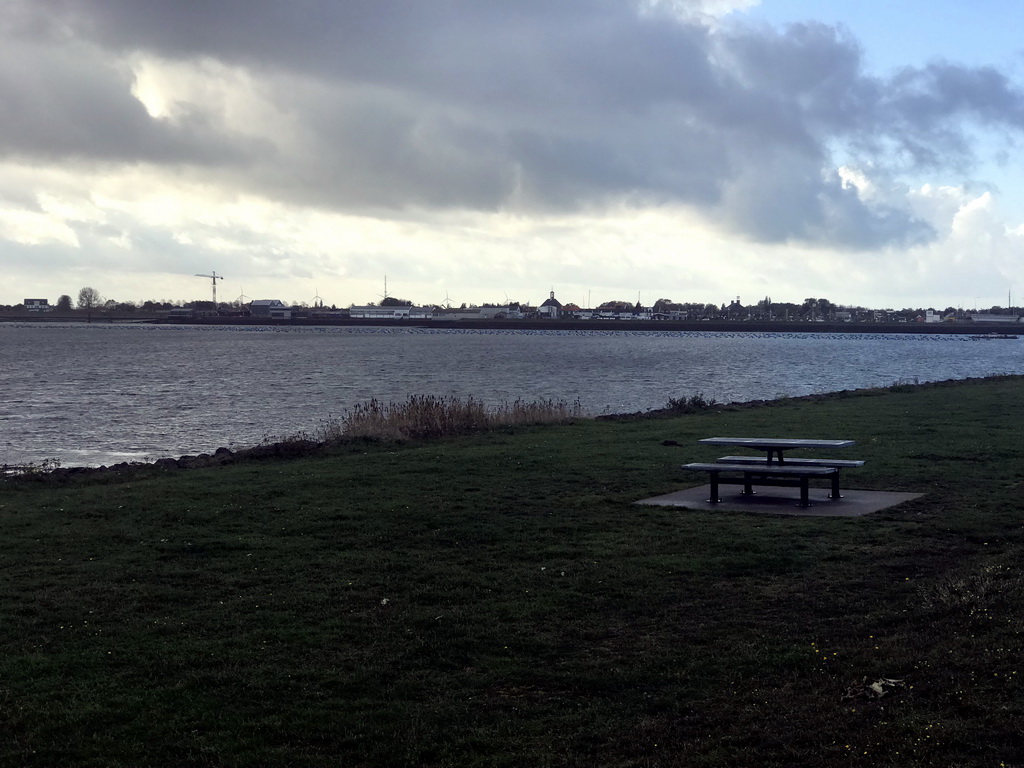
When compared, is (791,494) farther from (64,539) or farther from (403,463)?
(64,539)

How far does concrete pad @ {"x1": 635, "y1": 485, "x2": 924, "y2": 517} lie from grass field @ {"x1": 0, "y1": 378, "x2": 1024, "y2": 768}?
16.3 inches

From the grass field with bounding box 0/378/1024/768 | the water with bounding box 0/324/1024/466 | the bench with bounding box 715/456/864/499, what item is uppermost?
the bench with bounding box 715/456/864/499

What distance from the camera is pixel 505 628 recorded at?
27.8 ft

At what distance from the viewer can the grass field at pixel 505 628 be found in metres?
6.17

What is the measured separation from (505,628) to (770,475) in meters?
6.78

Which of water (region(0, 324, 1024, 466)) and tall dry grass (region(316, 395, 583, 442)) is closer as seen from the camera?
tall dry grass (region(316, 395, 583, 442))

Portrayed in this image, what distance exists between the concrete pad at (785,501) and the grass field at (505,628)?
0.41 meters

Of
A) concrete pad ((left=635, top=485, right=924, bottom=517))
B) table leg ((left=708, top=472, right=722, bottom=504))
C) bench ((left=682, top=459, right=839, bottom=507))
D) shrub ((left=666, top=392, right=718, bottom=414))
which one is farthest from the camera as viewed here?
shrub ((left=666, top=392, right=718, bottom=414))

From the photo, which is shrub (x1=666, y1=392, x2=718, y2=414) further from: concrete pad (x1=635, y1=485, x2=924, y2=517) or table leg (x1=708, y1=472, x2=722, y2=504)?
table leg (x1=708, y1=472, x2=722, y2=504)

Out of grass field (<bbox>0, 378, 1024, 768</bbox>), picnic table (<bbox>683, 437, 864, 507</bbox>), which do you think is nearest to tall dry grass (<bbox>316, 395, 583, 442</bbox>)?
grass field (<bbox>0, 378, 1024, 768</bbox>)

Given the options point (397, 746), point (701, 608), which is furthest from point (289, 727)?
point (701, 608)

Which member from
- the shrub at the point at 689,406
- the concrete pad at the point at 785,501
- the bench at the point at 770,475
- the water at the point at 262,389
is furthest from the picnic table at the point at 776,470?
the water at the point at 262,389

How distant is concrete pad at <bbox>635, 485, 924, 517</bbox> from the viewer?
1337 centimetres

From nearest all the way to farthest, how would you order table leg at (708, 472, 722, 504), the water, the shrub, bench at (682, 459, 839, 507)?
bench at (682, 459, 839, 507) < table leg at (708, 472, 722, 504) < the shrub < the water
